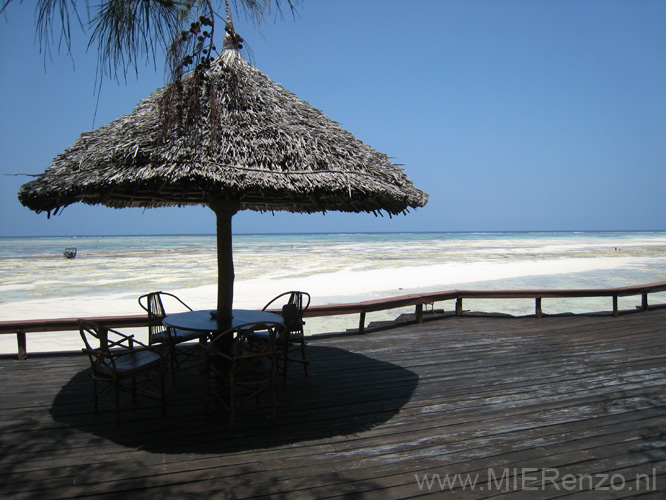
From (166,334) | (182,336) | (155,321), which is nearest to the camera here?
(182,336)

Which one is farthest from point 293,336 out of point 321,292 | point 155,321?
point 321,292

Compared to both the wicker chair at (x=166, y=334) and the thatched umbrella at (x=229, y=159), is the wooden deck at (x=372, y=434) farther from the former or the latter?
the thatched umbrella at (x=229, y=159)

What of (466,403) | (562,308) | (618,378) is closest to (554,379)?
(618,378)

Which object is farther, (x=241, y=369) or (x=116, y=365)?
(x=116, y=365)

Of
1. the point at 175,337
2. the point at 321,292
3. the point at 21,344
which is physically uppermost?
the point at 175,337

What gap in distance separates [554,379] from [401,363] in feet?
5.10

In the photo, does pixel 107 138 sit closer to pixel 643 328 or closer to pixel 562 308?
pixel 643 328

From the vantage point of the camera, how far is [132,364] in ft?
11.7

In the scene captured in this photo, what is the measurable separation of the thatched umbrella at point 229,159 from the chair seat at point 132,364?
26.8 inches

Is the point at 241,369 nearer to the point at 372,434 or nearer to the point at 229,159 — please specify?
the point at 372,434

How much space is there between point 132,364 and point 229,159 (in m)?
1.84

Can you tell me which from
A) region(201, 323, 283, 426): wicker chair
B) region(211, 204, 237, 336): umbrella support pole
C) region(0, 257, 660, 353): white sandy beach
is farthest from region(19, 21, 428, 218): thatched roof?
region(0, 257, 660, 353): white sandy beach

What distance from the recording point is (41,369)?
187 inches

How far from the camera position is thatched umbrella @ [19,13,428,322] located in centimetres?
318
